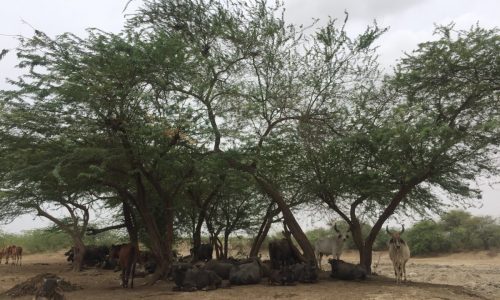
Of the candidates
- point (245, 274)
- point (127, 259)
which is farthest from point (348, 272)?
point (127, 259)

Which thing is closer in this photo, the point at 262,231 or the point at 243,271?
the point at 243,271

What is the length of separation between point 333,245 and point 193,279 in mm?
8008

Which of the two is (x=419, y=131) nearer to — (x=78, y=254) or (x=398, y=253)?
(x=398, y=253)

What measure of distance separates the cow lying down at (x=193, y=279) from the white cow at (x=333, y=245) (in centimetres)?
709

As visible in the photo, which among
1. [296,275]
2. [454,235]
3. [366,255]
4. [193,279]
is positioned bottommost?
[193,279]

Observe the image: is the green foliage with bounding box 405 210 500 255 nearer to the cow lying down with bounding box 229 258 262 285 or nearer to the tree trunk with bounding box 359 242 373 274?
the tree trunk with bounding box 359 242 373 274

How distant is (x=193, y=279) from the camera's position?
43.5ft

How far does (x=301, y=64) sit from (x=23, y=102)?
8341 millimetres

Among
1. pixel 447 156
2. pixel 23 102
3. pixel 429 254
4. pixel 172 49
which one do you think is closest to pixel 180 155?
pixel 172 49

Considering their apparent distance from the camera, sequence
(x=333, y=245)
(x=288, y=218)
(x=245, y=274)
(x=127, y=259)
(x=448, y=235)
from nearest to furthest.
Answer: (x=245, y=274) < (x=127, y=259) < (x=288, y=218) < (x=333, y=245) < (x=448, y=235)

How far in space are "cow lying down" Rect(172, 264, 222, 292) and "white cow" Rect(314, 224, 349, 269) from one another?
7091 millimetres

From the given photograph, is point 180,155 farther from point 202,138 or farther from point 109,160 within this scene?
point 109,160

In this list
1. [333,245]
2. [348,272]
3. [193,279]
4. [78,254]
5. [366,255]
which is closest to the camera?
[193,279]

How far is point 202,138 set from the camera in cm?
1447
